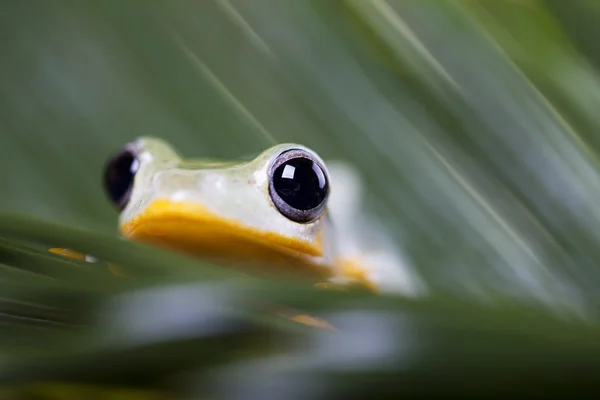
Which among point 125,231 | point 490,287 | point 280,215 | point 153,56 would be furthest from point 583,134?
point 153,56

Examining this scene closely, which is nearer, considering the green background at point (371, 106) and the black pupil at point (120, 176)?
the green background at point (371, 106)

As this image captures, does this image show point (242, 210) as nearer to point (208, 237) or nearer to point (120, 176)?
point (208, 237)

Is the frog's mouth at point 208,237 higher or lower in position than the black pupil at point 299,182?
lower

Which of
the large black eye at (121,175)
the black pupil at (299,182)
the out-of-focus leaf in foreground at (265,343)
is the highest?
the large black eye at (121,175)

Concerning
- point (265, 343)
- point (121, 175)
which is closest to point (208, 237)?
point (121, 175)

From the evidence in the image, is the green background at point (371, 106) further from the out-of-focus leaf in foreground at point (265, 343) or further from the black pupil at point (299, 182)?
the out-of-focus leaf in foreground at point (265, 343)

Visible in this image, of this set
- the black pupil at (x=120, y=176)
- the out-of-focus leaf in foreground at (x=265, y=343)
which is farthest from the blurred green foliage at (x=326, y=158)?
the black pupil at (x=120, y=176)

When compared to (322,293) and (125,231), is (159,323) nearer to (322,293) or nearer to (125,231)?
(322,293)
